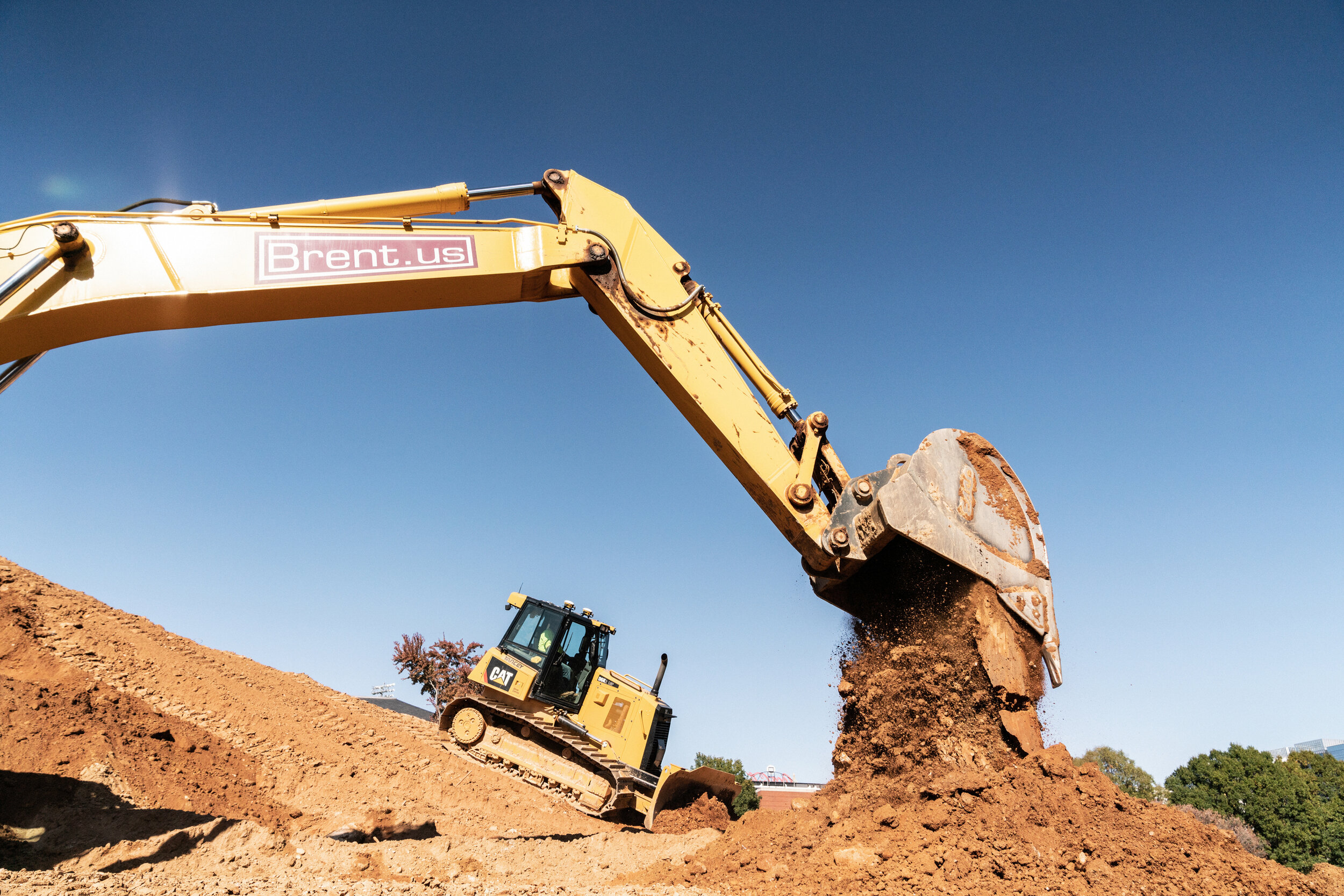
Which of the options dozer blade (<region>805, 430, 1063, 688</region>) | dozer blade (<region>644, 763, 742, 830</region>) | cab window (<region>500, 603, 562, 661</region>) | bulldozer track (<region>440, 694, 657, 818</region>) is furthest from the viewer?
cab window (<region>500, 603, 562, 661</region>)

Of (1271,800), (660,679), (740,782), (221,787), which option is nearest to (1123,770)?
(1271,800)

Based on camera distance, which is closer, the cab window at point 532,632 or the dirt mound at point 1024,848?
the dirt mound at point 1024,848

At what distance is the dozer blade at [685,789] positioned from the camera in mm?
9609

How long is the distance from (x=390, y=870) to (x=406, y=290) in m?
4.80

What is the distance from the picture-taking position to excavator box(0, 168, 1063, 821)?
429 centimetres

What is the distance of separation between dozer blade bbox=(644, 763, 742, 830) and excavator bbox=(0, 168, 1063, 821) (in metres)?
5.26

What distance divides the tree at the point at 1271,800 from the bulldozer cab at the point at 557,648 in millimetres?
20148

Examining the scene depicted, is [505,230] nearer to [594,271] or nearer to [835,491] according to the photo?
[594,271]

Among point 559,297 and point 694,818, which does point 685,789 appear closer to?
point 694,818

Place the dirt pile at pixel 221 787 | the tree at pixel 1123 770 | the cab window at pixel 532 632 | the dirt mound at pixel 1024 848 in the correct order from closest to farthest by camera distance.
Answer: the dirt mound at pixel 1024 848, the dirt pile at pixel 221 787, the cab window at pixel 532 632, the tree at pixel 1123 770

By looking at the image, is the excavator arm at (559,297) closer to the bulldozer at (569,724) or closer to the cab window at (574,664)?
the bulldozer at (569,724)

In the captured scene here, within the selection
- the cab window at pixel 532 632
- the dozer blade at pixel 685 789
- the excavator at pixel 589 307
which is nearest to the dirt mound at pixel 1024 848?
the excavator at pixel 589 307

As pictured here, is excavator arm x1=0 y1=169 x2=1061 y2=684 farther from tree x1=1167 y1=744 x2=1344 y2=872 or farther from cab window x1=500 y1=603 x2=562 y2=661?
tree x1=1167 y1=744 x2=1344 y2=872

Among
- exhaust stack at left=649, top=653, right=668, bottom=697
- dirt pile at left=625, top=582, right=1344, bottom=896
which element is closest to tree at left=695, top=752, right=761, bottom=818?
exhaust stack at left=649, top=653, right=668, bottom=697
